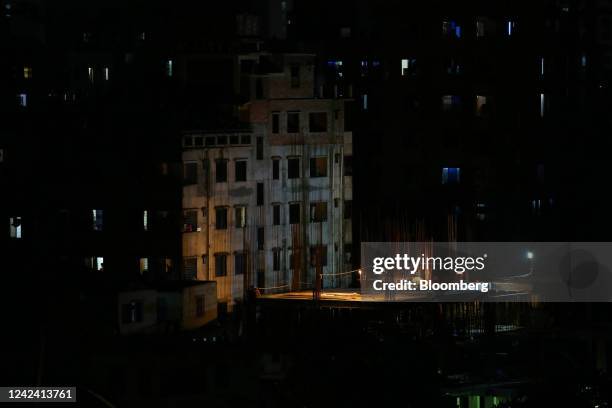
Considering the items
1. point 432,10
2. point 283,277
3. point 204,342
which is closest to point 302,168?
point 283,277

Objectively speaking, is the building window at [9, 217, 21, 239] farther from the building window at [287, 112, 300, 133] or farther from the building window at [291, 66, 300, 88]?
the building window at [291, 66, 300, 88]

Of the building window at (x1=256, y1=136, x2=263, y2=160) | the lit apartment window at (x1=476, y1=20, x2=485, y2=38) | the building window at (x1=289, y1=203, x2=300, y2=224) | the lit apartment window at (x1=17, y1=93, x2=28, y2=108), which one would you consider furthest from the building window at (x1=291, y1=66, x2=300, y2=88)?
the lit apartment window at (x1=17, y1=93, x2=28, y2=108)

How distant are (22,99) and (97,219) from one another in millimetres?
6570

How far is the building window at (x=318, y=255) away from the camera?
5381 cm

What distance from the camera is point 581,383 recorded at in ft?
143

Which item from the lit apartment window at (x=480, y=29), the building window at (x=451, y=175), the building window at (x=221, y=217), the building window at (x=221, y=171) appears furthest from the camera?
the lit apartment window at (x=480, y=29)

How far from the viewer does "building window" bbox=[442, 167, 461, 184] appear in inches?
2259

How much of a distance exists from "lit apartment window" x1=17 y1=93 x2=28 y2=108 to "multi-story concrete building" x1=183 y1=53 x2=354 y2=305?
610 cm

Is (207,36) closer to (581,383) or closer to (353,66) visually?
(353,66)

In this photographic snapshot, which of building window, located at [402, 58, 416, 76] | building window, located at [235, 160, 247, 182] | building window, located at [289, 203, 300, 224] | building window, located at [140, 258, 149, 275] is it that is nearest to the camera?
building window, located at [140, 258, 149, 275]

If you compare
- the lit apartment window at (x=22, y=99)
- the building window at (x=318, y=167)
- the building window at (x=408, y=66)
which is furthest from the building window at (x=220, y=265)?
the building window at (x=408, y=66)

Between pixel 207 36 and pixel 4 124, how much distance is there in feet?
17.5

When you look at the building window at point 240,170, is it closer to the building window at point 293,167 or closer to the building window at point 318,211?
the building window at point 293,167

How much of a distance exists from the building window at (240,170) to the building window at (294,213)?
1960 mm
